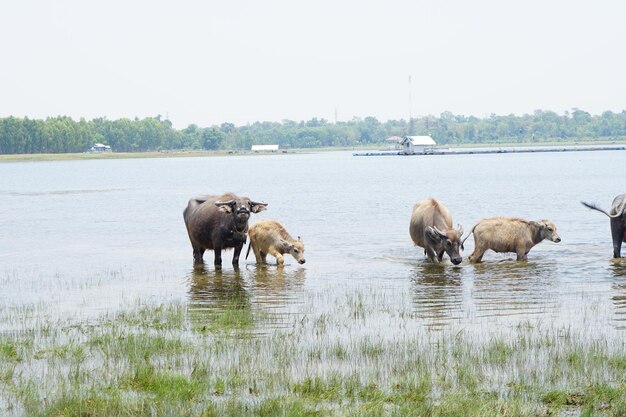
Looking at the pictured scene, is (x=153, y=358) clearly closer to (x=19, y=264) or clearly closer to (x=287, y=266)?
(x=287, y=266)

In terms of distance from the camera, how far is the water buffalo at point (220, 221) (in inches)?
790

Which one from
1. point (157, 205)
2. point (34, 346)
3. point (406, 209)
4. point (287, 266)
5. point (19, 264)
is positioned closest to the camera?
point (34, 346)

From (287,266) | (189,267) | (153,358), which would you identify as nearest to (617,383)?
(153,358)

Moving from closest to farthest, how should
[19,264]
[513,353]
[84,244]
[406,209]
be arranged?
[513,353] → [19,264] → [84,244] → [406,209]

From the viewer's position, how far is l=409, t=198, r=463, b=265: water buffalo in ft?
67.8

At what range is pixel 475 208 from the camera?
4741 centimetres

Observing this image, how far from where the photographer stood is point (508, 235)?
21188mm

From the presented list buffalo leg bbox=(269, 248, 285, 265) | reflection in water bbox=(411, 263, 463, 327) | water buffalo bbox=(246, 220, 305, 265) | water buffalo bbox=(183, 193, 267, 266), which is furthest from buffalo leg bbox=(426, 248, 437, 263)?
water buffalo bbox=(183, 193, 267, 266)

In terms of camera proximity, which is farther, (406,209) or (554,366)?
(406,209)

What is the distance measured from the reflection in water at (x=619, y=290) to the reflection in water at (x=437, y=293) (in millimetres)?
2381

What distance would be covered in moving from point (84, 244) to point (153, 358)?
1968cm

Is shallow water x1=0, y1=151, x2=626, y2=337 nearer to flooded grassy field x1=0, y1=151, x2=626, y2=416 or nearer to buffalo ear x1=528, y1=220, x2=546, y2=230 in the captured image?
flooded grassy field x1=0, y1=151, x2=626, y2=416

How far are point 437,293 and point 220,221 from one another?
5462 millimetres

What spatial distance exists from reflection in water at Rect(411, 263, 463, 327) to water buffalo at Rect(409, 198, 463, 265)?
312mm
